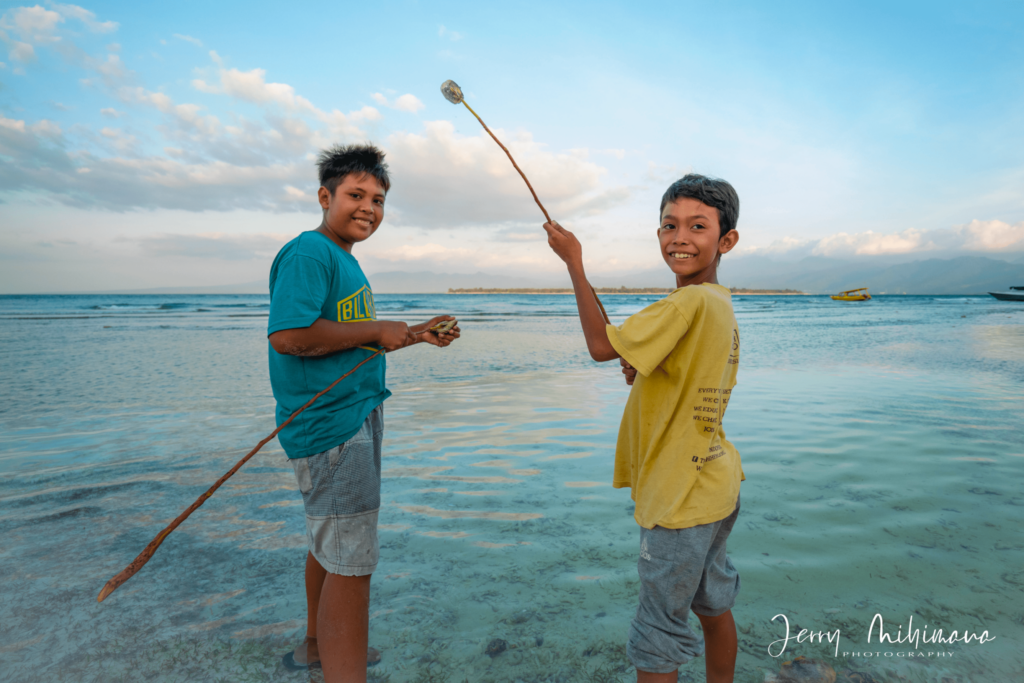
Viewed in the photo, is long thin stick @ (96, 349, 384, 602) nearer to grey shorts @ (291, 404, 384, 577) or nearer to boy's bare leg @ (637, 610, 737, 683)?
grey shorts @ (291, 404, 384, 577)

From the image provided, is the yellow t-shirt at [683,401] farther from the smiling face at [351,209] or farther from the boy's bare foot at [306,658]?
the boy's bare foot at [306,658]

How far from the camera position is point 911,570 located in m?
2.91

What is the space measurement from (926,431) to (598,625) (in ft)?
16.5

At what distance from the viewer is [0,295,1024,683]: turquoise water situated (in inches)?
92.7

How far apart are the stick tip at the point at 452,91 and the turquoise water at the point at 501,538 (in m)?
2.51

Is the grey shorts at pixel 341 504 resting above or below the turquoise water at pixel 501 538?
above

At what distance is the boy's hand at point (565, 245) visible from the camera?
1948mm

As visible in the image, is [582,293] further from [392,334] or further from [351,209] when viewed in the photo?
[351,209]

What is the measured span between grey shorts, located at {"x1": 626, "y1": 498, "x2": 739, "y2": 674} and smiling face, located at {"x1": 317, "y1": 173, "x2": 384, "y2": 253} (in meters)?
1.61

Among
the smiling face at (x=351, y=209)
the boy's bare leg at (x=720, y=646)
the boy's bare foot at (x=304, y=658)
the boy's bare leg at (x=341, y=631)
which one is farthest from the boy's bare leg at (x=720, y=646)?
the smiling face at (x=351, y=209)

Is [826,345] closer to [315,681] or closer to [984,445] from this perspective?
[984,445]

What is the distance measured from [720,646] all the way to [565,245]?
1640 mm

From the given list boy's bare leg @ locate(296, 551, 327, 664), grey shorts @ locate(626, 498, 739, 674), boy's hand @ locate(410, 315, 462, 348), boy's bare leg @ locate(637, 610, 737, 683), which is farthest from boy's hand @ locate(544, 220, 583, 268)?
boy's bare leg @ locate(296, 551, 327, 664)

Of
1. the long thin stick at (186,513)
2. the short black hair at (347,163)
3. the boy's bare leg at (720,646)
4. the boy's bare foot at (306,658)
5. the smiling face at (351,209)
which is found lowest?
the boy's bare foot at (306,658)
